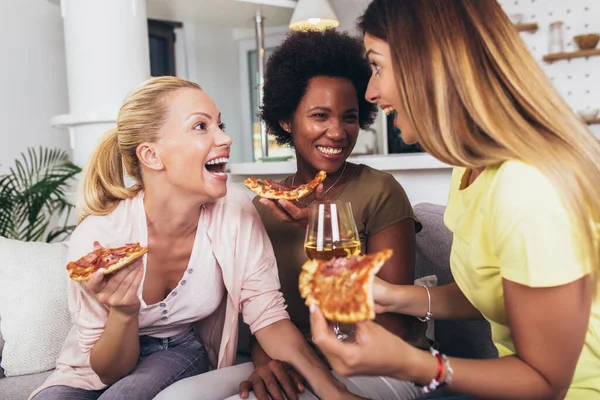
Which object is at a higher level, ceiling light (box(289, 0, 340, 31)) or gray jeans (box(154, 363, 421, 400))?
ceiling light (box(289, 0, 340, 31))

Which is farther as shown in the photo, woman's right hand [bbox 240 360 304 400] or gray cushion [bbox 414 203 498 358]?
gray cushion [bbox 414 203 498 358]

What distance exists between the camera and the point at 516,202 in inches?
43.5

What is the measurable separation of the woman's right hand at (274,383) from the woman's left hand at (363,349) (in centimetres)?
58

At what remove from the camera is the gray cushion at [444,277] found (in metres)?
2.00

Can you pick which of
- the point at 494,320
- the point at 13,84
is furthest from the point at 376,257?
the point at 13,84

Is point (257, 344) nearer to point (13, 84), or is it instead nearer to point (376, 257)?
point (376, 257)

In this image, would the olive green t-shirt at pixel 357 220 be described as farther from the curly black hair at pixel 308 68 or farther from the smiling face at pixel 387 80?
the smiling face at pixel 387 80

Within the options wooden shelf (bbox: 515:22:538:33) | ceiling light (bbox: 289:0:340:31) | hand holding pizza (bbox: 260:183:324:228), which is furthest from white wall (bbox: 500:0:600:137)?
hand holding pizza (bbox: 260:183:324:228)

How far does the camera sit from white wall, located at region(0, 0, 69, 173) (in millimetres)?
4227

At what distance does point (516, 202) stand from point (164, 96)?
1.15 metres

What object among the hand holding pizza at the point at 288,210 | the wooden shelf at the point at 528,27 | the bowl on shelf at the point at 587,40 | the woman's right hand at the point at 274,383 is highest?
the wooden shelf at the point at 528,27

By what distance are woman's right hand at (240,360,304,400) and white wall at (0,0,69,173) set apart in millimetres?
3318

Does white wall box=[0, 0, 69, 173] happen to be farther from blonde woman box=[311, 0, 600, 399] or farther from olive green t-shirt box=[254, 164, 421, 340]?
blonde woman box=[311, 0, 600, 399]

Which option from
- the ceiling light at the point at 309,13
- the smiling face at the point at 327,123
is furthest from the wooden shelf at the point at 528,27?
the smiling face at the point at 327,123
